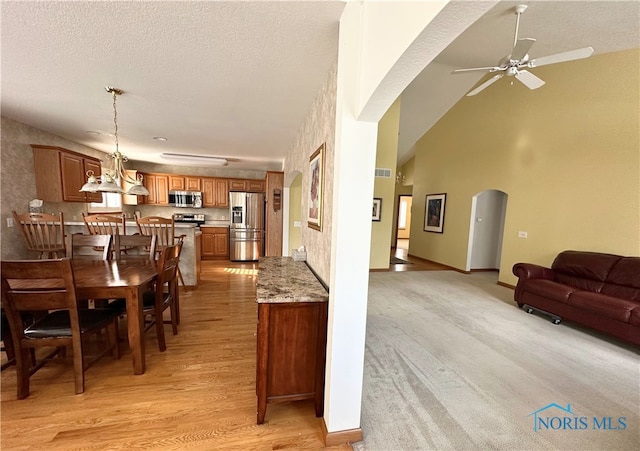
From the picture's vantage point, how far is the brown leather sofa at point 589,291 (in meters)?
2.73

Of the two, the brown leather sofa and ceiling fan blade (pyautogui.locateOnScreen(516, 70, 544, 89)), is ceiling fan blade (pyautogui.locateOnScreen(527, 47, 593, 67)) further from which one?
the brown leather sofa

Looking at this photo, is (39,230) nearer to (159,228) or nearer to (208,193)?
(159,228)

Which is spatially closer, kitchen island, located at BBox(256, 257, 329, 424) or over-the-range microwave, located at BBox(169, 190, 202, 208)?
kitchen island, located at BBox(256, 257, 329, 424)

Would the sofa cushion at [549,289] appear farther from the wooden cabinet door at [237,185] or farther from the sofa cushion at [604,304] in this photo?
the wooden cabinet door at [237,185]

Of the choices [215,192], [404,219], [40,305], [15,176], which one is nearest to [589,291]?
[40,305]

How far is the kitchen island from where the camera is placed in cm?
154

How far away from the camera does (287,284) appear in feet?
5.82

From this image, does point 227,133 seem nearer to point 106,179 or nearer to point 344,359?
point 106,179

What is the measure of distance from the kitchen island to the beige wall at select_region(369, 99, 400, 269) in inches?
149

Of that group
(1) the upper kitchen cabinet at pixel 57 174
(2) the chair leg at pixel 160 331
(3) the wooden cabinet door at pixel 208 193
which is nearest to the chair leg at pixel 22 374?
(2) the chair leg at pixel 160 331

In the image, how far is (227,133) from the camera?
3750 mm

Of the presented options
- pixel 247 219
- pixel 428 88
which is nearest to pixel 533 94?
pixel 428 88

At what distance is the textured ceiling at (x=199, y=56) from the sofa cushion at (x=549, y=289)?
303cm
